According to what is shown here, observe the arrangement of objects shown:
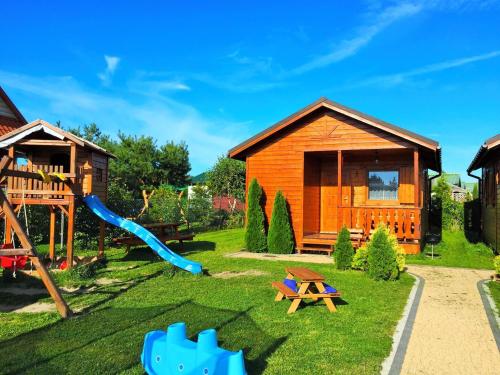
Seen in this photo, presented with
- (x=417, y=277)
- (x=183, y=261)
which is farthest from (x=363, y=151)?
(x=183, y=261)

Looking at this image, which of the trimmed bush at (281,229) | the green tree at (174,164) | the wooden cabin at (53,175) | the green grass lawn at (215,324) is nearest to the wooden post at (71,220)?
the wooden cabin at (53,175)

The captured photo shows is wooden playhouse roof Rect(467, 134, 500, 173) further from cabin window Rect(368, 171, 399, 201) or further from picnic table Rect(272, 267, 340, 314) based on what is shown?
picnic table Rect(272, 267, 340, 314)

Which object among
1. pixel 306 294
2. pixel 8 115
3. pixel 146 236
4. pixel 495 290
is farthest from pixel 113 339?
pixel 8 115

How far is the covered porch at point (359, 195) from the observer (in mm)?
12586

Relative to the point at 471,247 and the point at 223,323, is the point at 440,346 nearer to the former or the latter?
the point at 223,323

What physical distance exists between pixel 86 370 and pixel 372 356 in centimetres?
293

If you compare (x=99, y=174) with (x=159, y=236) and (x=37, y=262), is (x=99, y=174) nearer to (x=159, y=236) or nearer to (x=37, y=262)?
(x=159, y=236)

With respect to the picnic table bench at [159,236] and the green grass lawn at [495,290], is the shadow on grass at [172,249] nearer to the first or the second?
the picnic table bench at [159,236]

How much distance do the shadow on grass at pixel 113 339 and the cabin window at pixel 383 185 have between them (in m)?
9.89

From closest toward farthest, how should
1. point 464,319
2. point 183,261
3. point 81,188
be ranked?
1. point 464,319
2. point 183,261
3. point 81,188

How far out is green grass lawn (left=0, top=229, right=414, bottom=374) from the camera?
14.0 ft

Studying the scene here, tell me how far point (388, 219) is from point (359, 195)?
241 centimetres

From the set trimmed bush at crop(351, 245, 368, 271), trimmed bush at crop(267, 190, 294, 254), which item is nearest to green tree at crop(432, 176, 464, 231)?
trimmed bush at crop(267, 190, 294, 254)

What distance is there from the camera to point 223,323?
5.57 metres
